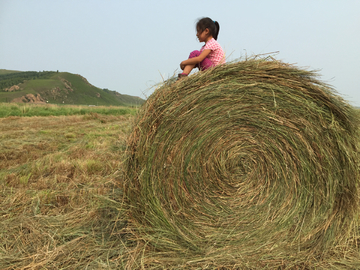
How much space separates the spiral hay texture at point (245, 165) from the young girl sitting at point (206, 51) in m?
0.59

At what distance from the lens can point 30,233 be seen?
265 centimetres

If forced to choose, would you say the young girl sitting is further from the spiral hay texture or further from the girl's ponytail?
the spiral hay texture

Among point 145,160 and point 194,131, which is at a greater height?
point 194,131

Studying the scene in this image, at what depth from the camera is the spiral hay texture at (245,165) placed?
244 centimetres

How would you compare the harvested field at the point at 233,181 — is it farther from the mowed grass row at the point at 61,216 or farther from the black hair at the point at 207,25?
the black hair at the point at 207,25

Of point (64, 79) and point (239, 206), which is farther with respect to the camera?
point (64, 79)

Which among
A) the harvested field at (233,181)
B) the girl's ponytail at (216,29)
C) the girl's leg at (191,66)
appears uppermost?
the girl's ponytail at (216,29)

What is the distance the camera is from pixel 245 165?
2.66m

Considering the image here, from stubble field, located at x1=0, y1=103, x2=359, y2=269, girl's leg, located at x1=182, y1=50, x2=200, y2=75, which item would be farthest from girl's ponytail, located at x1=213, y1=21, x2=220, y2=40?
stubble field, located at x1=0, y1=103, x2=359, y2=269

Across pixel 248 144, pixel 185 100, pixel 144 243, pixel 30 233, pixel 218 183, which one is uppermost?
pixel 185 100

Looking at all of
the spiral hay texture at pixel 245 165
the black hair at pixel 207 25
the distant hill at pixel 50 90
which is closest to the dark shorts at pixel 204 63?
the black hair at pixel 207 25

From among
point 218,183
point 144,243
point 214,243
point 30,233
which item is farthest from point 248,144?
point 30,233

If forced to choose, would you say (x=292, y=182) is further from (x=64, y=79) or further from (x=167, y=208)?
(x=64, y=79)

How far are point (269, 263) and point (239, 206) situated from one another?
0.58 meters
